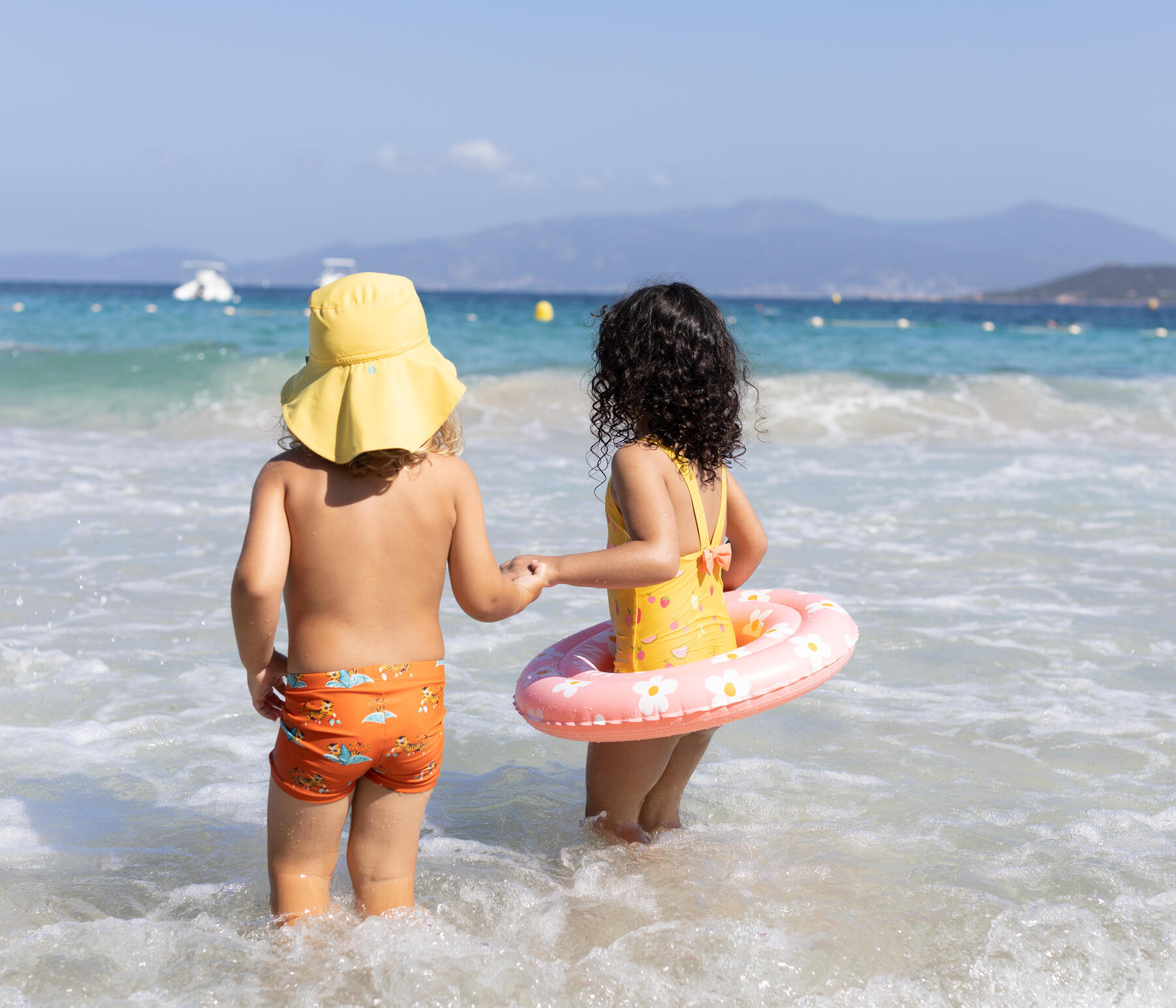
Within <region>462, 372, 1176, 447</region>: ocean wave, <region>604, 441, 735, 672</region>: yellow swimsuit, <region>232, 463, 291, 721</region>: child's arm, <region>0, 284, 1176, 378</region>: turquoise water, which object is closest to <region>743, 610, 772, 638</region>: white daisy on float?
<region>604, 441, 735, 672</region>: yellow swimsuit

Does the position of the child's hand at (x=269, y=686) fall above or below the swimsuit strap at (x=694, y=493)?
below

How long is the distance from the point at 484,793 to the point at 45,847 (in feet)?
3.78

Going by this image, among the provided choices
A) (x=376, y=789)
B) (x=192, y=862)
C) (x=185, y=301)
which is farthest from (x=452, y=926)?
(x=185, y=301)

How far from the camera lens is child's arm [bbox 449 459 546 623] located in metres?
2.11

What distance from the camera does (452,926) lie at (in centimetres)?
234

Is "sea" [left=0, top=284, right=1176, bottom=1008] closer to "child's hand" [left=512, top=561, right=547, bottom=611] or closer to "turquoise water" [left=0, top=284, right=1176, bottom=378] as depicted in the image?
"child's hand" [left=512, top=561, right=547, bottom=611]

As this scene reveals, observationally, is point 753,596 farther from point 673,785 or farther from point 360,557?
point 360,557

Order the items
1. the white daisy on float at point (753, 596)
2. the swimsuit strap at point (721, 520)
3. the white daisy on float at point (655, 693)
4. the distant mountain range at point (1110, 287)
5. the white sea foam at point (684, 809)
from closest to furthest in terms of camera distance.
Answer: the white sea foam at point (684, 809) < the white daisy on float at point (655, 693) < the swimsuit strap at point (721, 520) < the white daisy on float at point (753, 596) < the distant mountain range at point (1110, 287)

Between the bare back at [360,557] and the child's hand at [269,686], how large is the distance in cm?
7

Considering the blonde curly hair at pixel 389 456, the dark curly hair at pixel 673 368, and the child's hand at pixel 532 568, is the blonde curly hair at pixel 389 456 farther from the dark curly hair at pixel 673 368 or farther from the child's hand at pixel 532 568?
the dark curly hair at pixel 673 368

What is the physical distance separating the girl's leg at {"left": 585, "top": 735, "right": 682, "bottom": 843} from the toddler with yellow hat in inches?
22.2

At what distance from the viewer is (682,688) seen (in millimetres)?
2330

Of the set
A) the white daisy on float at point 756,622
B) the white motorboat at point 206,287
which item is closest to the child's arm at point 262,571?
the white daisy on float at point 756,622

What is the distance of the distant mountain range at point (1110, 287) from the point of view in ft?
305
